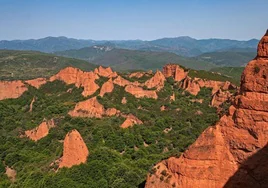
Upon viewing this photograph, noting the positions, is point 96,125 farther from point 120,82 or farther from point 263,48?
point 263,48

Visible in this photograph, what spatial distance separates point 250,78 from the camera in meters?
29.2

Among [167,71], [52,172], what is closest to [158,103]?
[167,71]

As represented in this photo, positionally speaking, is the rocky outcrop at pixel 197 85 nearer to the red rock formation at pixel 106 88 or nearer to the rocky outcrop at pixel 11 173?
the red rock formation at pixel 106 88

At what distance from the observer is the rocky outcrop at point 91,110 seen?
83438 mm

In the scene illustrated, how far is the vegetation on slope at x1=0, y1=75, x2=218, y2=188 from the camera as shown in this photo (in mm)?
49375

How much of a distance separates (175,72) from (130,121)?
46069mm

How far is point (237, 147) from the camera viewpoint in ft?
95.4

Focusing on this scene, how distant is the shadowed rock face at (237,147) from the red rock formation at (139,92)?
67394 mm

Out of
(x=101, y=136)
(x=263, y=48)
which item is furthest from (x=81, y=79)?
(x=263, y=48)

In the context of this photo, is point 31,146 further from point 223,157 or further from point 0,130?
point 223,157

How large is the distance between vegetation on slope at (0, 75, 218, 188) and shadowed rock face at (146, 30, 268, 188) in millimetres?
11532

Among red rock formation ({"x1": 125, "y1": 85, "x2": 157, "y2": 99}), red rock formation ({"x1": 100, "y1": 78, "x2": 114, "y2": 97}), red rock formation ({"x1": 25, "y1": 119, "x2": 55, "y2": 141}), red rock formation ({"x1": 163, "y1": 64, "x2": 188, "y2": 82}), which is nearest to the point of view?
red rock formation ({"x1": 25, "y1": 119, "x2": 55, "y2": 141})

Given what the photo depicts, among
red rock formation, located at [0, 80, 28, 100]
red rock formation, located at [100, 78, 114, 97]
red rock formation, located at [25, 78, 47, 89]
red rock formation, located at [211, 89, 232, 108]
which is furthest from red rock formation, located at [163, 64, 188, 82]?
red rock formation, located at [0, 80, 28, 100]

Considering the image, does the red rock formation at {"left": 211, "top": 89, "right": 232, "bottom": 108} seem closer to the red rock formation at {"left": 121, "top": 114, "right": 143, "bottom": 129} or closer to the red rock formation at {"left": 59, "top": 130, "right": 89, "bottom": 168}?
the red rock formation at {"left": 121, "top": 114, "right": 143, "bottom": 129}
